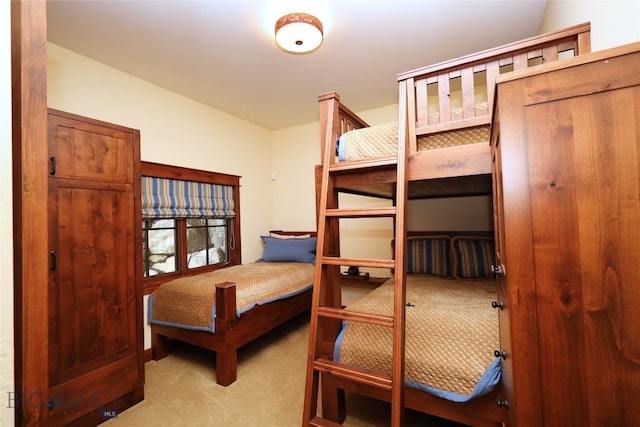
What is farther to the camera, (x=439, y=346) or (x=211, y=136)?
(x=211, y=136)

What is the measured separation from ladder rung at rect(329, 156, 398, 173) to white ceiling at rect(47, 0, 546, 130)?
1.14 metres

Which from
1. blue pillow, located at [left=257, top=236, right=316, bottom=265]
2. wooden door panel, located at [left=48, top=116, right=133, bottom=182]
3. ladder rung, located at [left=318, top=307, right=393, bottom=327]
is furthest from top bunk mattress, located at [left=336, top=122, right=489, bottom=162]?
blue pillow, located at [left=257, top=236, right=316, bottom=265]

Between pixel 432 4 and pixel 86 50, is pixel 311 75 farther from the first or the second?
pixel 86 50

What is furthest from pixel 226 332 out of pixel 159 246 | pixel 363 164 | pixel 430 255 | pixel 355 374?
pixel 430 255

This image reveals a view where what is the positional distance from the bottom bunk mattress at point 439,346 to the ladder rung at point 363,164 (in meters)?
0.84

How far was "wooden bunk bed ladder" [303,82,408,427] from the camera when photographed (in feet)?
4.19

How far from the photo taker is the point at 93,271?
1.80 meters

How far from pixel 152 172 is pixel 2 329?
2.42 metres

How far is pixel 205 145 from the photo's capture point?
3322mm

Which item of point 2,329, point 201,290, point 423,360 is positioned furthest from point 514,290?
point 201,290

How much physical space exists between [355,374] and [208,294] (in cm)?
145

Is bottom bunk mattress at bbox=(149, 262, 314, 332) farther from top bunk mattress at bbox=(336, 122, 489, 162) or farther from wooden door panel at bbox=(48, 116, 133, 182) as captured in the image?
top bunk mattress at bbox=(336, 122, 489, 162)

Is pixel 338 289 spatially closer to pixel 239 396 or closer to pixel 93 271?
pixel 239 396

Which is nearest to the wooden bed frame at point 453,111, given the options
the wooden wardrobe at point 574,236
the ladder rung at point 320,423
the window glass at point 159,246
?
the wooden wardrobe at point 574,236
